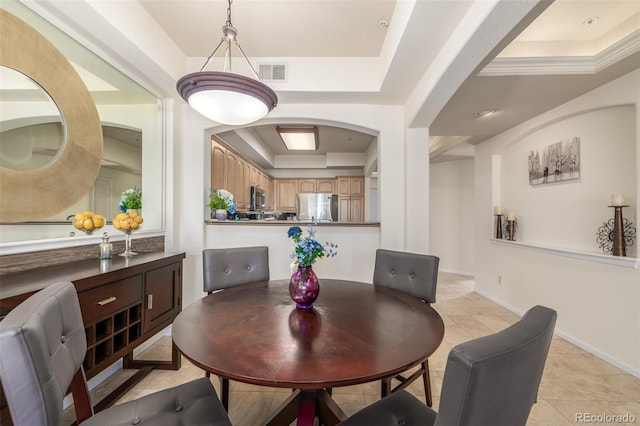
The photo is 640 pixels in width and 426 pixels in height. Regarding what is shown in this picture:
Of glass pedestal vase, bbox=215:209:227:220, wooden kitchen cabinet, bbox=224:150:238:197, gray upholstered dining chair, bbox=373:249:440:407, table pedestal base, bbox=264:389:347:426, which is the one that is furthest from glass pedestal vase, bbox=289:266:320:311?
wooden kitchen cabinet, bbox=224:150:238:197

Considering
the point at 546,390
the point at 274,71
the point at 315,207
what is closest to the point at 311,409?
the point at 546,390

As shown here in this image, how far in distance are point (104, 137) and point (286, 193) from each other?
182 inches

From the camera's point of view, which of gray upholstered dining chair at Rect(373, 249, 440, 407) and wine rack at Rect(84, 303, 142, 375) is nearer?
wine rack at Rect(84, 303, 142, 375)

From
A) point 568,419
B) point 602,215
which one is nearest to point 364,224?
point 568,419

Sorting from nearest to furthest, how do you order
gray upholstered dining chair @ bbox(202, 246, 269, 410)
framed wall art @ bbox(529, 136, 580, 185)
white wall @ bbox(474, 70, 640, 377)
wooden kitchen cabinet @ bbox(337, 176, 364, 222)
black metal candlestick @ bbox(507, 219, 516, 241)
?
gray upholstered dining chair @ bbox(202, 246, 269, 410) < white wall @ bbox(474, 70, 640, 377) < framed wall art @ bbox(529, 136, 580, 185) < black metal candlestick @ bbox(507, 219, 516, 241) < wooden kitchen cabinet @ bbox(337, 176, 364, 222)

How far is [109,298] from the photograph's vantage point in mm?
1528

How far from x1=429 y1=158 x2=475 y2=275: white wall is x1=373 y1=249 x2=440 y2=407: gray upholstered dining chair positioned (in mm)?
4333

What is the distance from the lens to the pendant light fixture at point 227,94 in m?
1.43

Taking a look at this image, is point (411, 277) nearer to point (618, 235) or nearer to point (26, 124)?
point (618, 235)

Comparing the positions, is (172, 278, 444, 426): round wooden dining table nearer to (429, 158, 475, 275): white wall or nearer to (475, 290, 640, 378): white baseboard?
(475, 290, 640, 378): white baseboard

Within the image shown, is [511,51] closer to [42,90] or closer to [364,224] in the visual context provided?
[364,224]

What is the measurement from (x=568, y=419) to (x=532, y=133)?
3135mm

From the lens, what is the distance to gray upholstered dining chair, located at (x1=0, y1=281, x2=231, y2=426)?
69cm

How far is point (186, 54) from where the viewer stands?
2.63 meters
